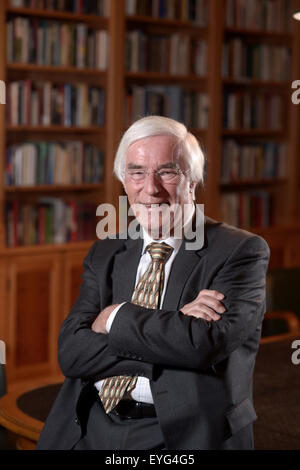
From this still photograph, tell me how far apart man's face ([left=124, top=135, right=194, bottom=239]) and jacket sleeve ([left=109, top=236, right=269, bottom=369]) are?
0.63 feet

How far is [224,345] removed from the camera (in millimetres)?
1672

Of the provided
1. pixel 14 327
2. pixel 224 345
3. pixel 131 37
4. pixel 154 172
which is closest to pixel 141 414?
pixel 224 345

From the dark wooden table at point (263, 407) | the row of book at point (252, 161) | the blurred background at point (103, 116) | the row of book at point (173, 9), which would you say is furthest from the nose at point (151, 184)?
the row of book at point (252, 161)

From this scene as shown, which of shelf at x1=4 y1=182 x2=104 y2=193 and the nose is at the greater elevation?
the nose

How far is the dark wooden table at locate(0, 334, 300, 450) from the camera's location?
189 cm

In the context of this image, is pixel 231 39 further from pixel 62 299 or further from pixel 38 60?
pixel 62 299

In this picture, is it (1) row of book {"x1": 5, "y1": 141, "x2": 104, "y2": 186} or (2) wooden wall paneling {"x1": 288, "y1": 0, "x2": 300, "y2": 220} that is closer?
(1) row of book {"x1": 5, "y1": 141, "x2": 104, "y2": 186}

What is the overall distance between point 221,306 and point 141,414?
32 cm

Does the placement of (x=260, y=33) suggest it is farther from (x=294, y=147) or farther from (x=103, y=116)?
(x=103, y=116)

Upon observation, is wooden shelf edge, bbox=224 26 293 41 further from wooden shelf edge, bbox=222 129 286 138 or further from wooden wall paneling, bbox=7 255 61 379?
wooden wall paneling, bbox=7 255 61 379

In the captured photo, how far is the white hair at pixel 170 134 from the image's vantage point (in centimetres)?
182

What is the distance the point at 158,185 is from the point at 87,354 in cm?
46

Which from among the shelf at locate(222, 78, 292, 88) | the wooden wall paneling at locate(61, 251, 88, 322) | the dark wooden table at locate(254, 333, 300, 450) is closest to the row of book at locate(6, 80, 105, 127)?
the wooden wall paneling at locate(61, 251, 88, 322)

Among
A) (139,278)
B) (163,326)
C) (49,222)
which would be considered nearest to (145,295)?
(139,278)
